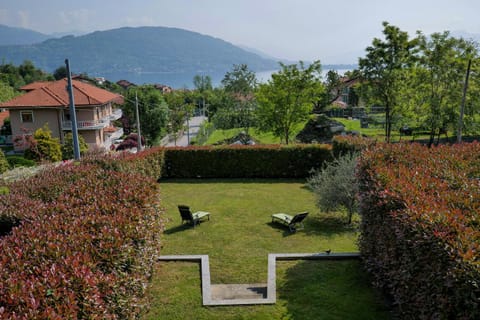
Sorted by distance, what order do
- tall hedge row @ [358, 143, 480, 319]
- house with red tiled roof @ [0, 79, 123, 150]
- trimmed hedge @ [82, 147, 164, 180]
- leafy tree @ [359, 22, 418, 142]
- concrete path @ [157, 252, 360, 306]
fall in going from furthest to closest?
house with red tiled roof @ [0, 79, 123, 150] < leafy tree @ [359, 22, 418, 142] < trimmed hedge @ [82, 147, 164, 180] < concrete path @ [157, 252, 360, 306] < tall hedge row @ [358, 143, 480, 319]

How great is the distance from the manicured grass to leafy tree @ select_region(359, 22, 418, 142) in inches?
445

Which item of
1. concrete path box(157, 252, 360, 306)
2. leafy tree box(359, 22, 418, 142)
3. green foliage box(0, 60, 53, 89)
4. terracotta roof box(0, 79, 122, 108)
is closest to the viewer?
concrete path box(157, 252, 360, 306)

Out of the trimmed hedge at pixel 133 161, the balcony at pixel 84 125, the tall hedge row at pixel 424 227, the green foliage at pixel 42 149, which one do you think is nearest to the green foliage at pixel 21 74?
the balcony at pixel 84 125

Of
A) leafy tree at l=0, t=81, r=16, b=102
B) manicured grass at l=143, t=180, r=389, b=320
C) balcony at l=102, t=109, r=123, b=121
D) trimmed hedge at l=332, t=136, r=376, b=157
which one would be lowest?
manicured grass at l=143, t=180, r=389, b=320

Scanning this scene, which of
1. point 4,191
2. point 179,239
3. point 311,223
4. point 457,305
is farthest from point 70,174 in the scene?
point 457,305

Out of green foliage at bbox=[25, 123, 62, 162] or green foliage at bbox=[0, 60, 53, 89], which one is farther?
green foliage at bbox=[0, 60, 53, 89]

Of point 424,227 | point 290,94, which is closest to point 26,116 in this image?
point 290,94

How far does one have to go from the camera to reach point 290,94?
28.8m

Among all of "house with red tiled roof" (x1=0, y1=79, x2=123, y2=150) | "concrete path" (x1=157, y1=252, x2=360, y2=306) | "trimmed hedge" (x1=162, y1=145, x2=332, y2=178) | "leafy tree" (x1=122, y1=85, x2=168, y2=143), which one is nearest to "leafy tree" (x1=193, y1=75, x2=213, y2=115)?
"leafy tree" (x1=122, y1=85, x2=168, y2=143)

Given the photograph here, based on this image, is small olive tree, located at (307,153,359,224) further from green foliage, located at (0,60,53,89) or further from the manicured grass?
green foliage, located at (0,60,53,89)

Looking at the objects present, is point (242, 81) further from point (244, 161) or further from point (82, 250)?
point (82, 250)

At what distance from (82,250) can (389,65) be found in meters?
23.3

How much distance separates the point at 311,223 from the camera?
1268cm

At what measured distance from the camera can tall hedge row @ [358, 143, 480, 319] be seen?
169 inches
